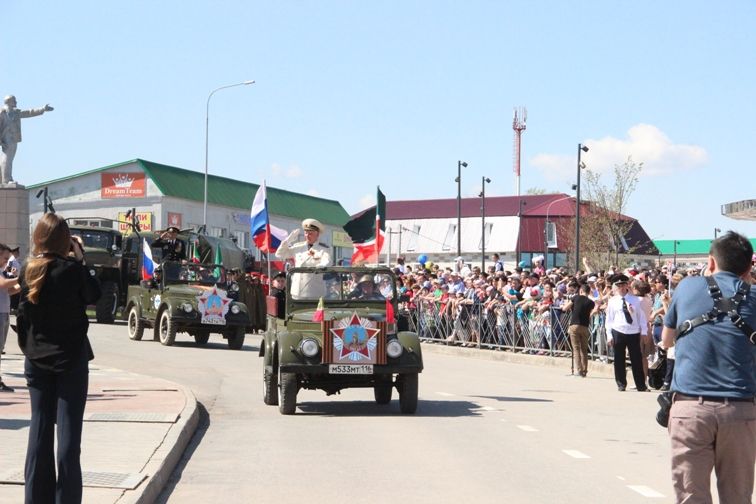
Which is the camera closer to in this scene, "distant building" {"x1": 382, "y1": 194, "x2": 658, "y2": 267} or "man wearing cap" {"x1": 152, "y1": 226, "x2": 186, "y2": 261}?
"man wearing cap" {"x1": 152, "y1": 226, "x2": 186, "y2": 261}

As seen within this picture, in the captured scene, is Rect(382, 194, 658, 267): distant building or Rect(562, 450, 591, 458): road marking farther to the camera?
Rect(382, 194, 658, 267): distant building

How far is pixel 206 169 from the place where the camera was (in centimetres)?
5688

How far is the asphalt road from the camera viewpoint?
9.34 metres

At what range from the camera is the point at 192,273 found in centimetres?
2923

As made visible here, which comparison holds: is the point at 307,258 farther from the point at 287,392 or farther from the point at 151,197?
the point at 151,197

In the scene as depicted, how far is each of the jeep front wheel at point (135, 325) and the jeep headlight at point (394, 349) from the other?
1543 cm

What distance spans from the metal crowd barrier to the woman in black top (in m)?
17.7

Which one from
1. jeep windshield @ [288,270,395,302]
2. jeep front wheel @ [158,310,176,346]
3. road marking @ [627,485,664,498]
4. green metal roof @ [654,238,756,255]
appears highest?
green metal roof @ [654,238,756,255]

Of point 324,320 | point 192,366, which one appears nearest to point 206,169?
point 192,366

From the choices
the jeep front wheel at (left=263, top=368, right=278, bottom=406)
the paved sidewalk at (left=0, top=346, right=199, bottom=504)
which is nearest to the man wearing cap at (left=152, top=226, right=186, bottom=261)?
the paved sidewalk at (left=0, top=346, right=199, bottom=504)

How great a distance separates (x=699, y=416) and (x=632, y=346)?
13811 millimetres

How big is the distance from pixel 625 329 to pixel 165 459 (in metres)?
11.7

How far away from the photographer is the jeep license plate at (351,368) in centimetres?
1493

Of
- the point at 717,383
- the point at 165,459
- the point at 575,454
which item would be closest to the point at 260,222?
the point at 575,454
